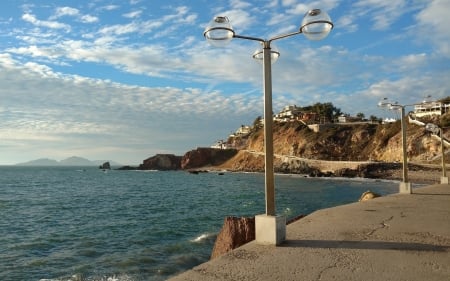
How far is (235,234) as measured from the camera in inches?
384

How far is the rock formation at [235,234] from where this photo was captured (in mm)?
9586

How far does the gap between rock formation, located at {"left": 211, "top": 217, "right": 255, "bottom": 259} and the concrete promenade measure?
1.04m

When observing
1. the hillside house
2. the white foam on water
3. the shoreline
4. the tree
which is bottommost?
the white foam on water

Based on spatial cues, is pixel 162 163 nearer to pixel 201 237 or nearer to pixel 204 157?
pixel 204 157

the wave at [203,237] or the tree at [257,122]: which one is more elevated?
the tree at [257,122]

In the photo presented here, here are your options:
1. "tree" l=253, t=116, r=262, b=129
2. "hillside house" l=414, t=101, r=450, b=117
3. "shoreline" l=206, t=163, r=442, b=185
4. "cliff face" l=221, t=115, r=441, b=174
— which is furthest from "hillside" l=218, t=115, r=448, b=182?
"tree" l=253, t=116, r=262, b=129

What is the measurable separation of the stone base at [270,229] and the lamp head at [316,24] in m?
3.48

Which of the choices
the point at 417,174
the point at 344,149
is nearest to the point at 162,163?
the point at 344,149

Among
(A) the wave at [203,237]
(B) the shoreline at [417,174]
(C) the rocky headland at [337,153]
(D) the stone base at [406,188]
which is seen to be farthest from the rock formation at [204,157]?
(D) the stone base at [406,188]

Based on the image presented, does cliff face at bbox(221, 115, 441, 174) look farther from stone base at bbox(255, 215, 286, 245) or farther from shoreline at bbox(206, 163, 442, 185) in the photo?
stone base at bbox(255, 215, 286, 245)

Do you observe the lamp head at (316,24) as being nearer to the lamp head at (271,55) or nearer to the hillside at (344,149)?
the lamp head at (271,55)

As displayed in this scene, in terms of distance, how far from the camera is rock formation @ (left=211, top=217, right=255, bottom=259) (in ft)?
31.4

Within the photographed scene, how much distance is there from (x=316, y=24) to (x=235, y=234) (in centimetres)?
556

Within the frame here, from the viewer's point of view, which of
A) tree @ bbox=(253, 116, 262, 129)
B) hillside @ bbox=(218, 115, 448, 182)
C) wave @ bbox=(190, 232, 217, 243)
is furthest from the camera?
tree @ bbox=(253, 116, 262, 129)
